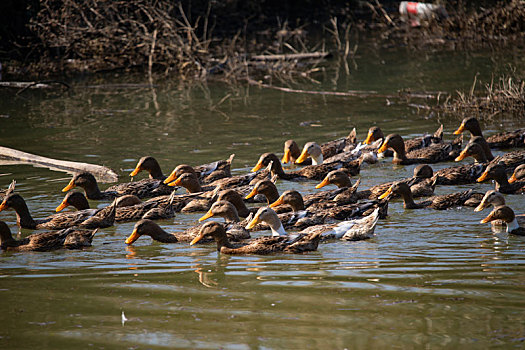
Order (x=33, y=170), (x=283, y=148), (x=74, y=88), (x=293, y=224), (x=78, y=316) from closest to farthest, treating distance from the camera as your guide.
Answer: (x=78, y=316)
(x=293, y=224)
(x=33, y=170)
(x=283, y=148)
(x=74, y=88)

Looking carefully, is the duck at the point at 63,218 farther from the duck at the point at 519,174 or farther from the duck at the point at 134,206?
the duck at the point at 519,174

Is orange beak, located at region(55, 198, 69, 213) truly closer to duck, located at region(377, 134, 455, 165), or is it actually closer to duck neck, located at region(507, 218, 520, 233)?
duck, located at region(377, 134, 455, 165)

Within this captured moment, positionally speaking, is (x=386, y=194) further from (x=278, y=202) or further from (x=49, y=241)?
(x=49, y=241)

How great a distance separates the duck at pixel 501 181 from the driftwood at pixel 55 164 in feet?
17.5

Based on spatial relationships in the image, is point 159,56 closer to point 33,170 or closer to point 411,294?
point 33,170

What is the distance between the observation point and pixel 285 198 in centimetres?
948

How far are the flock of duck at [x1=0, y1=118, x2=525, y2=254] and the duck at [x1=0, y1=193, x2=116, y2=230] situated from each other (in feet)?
0.04

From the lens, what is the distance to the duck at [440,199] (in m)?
9.48

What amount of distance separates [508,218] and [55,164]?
6.93 meters

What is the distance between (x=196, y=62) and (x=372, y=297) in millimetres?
15603

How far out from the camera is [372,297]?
602 centimetres

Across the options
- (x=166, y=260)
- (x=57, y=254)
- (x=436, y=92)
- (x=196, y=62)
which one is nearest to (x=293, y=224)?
(x=166, y=260)

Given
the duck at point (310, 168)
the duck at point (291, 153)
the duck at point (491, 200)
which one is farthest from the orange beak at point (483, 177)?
the duck at point (291, 153)

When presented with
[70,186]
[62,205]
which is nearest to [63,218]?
[62,205]
